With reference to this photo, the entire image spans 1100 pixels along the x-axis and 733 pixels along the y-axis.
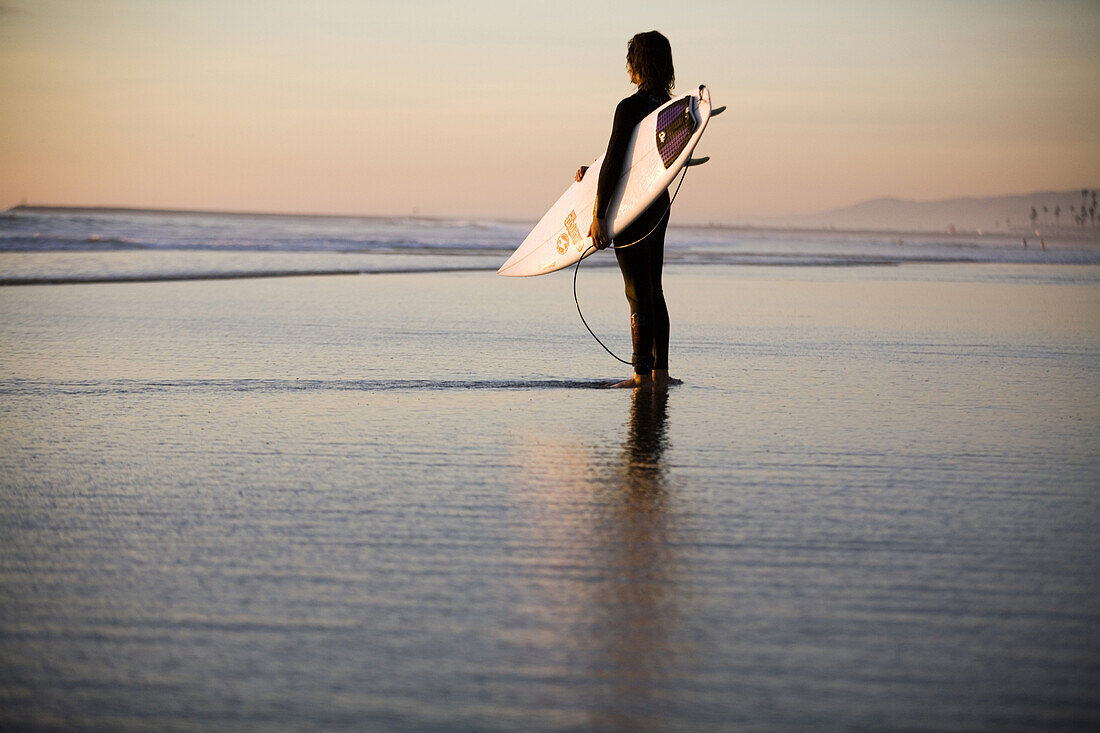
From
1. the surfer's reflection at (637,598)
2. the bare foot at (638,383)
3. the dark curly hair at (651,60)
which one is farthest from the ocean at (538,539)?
the dark curly hair at (651,60)

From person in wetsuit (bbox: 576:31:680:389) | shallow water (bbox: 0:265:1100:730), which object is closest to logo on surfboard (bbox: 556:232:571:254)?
shallow water (bbox: 0:265:1100:730)

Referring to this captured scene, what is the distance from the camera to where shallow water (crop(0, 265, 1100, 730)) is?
6.25 ft

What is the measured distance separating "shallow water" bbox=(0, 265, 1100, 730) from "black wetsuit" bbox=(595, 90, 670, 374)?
335 mm

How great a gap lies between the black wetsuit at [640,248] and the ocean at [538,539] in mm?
276

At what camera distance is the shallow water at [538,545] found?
1906 mm

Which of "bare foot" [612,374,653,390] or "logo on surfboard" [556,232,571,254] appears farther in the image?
"logo on surfboard" [556,232,571,254]

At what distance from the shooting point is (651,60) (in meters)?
5.68

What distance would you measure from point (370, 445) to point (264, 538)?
47.7 inches

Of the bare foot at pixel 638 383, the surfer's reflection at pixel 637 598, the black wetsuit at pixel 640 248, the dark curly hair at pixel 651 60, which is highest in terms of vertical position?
the dark curly hair at pixel 651 60

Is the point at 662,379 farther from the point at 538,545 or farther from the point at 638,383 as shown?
the point at 538,545

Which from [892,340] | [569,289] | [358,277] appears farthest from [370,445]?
[358,277]

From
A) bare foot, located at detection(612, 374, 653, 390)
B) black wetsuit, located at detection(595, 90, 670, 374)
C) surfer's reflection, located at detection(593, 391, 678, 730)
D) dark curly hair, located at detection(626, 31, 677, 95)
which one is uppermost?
dark curly hair, located at detection(626, 31, 677, 95)

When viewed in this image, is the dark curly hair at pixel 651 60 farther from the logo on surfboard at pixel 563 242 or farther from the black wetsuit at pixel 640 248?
the logo on surfboard at pixel 563 242

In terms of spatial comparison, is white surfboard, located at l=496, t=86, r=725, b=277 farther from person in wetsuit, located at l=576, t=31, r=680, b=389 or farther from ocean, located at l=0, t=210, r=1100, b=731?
ocean, located at l=0, t=210, r=1100, b=731
